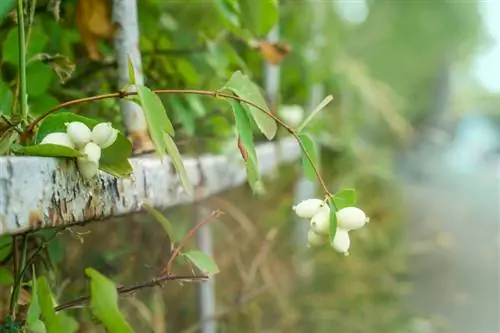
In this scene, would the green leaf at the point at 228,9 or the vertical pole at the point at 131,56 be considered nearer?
the vertical pole at the point at 131,56

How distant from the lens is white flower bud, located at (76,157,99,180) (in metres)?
0.45

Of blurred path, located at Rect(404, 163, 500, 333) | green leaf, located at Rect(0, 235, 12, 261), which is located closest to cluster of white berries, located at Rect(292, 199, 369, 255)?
green leaf, located at Rect(0, 235, 12, 261)

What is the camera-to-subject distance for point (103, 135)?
0.45 metres

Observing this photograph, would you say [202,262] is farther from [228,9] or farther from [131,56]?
[228,9]

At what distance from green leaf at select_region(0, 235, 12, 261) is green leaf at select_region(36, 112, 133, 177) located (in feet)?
0.49

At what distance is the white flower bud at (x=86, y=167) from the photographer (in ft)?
1.48

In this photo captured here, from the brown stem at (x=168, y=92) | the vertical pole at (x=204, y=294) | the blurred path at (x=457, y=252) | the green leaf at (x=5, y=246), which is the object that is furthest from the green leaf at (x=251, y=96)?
the blurred path at (x=457, y=252)

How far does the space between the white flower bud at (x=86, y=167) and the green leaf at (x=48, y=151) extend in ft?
0.04

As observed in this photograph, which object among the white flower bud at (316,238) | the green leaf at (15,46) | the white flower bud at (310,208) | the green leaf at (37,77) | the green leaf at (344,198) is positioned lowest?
the white flower bud at (316,238)

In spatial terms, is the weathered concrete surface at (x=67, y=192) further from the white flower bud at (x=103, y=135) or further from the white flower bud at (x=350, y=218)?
the white flower bud at (x=350, y=218)

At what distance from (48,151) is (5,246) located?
19 cm

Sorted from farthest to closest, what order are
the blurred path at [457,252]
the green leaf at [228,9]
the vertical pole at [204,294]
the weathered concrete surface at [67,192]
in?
the blurred path at [457,252] < the vertical pole at [204,294] < the green leaf at [228,9] < the weathered concrete surface at [67,192]

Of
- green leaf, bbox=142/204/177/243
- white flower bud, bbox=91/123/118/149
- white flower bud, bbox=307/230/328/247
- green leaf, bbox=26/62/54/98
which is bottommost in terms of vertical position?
white flower bud, bbox=307/230/328/247

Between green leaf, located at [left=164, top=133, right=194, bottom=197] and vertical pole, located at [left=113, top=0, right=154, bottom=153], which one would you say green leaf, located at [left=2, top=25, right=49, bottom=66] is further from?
green leaf, located at [left=164, top=133, right=194, bottom=197]
